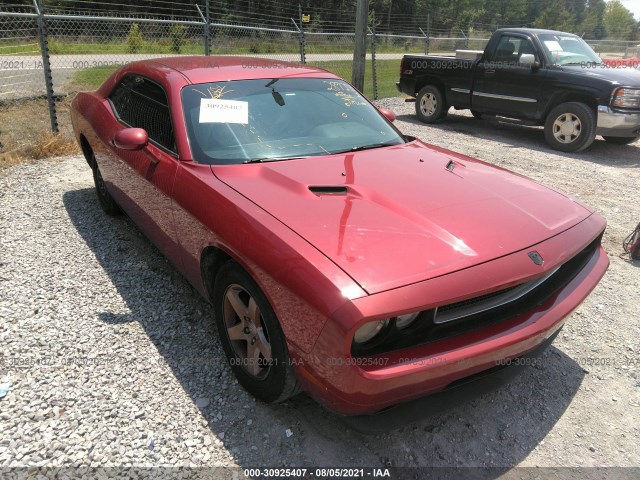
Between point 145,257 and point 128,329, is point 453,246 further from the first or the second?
point 145,257

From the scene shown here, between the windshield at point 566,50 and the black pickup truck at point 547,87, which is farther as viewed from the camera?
the windshield at point 566,50

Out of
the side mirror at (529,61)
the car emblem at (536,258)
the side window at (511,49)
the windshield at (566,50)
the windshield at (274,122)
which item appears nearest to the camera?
the car emblem at (536,258)

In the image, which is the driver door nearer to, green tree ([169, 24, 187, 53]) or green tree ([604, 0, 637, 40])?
green tree ([169, 24, 187, 53])

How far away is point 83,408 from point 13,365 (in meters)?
0.61

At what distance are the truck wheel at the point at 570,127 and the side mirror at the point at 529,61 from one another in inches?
33.0

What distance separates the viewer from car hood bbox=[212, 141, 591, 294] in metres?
1.97

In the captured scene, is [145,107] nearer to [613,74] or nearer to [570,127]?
[570,127]

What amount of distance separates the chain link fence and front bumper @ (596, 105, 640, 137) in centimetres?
590

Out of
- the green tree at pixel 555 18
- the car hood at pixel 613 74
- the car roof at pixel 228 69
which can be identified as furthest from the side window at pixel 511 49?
the green tree at pixel 555 18

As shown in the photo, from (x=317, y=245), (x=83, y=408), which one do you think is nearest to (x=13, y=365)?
(x=83, y=408)

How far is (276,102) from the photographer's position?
10.7 ft

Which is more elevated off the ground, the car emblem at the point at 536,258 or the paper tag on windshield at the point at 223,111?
the paper tag on windshield at the point at 223,111

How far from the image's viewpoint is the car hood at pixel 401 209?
1.97 metres

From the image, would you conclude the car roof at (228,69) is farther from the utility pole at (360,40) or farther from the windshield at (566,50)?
the windshield at (566,50)
